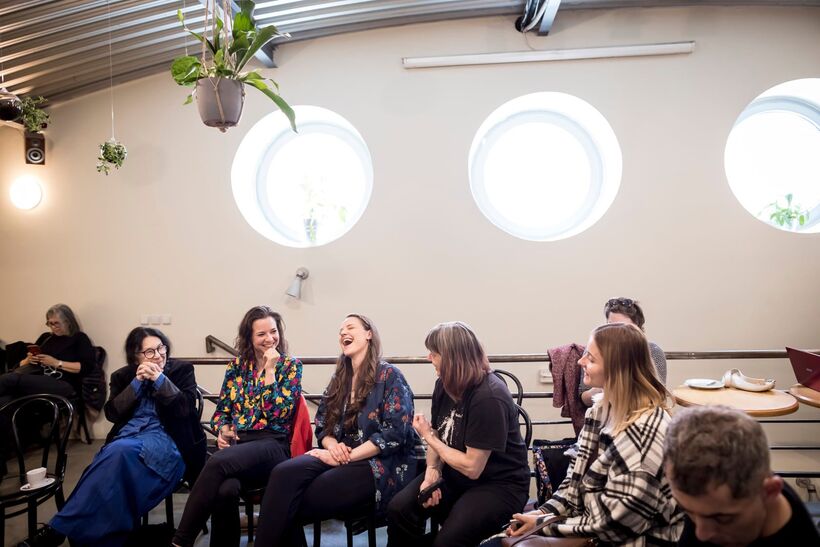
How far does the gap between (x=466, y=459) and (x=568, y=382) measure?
886mm

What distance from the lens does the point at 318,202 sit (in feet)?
17.1

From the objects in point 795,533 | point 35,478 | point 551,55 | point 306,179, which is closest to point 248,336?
point 35,478

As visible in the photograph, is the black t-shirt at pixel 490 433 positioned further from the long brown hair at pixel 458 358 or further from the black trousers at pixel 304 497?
the black trousers at pixel 304 497

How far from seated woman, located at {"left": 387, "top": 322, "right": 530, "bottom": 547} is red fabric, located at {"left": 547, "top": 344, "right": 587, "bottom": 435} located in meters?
0.60

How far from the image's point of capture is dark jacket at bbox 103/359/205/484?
282 centimetres

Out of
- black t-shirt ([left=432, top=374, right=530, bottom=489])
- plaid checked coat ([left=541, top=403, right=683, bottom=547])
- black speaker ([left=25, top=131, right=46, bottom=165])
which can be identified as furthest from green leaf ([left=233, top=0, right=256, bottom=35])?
black speaker ([left=25, top=131, right=46, bottom=165])

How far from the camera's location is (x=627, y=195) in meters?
4.47

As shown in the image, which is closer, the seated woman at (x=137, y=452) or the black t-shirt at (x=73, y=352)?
the seated woman at (x=137, y=452)

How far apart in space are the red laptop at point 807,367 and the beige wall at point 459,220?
5.01 feet

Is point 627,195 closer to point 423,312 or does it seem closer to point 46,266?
point 423,312

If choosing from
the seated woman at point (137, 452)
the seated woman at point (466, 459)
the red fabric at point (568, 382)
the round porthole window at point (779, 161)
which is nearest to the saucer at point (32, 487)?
the seated woman at point (137, 452)

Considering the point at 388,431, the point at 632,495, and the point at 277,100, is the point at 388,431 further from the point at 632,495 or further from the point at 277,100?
the point at 277,100

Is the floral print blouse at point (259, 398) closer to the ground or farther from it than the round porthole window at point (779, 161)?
closer to the ground

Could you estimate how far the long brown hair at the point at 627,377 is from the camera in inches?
68.2
